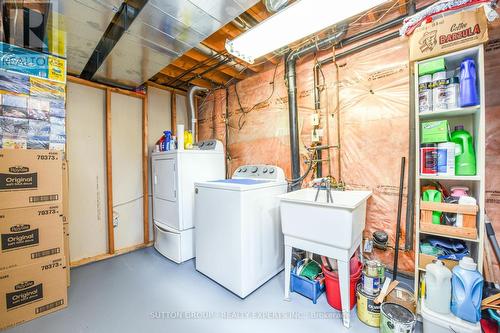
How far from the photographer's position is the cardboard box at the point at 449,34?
1297 mm

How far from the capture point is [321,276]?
1.92 meters

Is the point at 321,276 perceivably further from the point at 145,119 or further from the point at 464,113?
the point at 145,119

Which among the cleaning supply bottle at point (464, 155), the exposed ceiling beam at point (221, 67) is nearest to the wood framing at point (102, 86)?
the exposed ceiling beam at point (221, 67)

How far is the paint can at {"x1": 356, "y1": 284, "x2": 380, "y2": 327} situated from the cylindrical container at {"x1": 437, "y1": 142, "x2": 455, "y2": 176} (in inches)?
41.5

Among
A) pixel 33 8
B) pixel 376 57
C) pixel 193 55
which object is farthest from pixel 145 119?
pixel 376 57

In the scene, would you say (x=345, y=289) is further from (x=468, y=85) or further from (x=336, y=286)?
(x=468, y=85)

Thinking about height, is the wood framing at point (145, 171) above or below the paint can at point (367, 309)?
above

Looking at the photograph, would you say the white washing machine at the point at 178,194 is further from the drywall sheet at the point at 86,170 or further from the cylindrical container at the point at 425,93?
the cylindrical container at the point at 425,93

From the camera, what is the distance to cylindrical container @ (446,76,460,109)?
1.41m

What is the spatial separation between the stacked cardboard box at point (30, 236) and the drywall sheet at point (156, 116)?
57.8 inches

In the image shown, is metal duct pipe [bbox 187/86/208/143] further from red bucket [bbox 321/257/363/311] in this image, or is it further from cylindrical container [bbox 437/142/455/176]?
cylindrical container [bbox 437/142/455/176]

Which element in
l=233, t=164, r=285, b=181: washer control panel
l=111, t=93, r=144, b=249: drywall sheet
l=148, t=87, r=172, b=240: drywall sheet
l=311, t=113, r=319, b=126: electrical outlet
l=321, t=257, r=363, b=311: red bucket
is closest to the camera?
l=321, t=257, r=363, b=311: red bucket

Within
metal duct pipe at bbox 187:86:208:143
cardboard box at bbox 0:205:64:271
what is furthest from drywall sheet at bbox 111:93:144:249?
cardboard box at bbox 0:205:64:271

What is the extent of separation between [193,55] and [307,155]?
6.23ft
